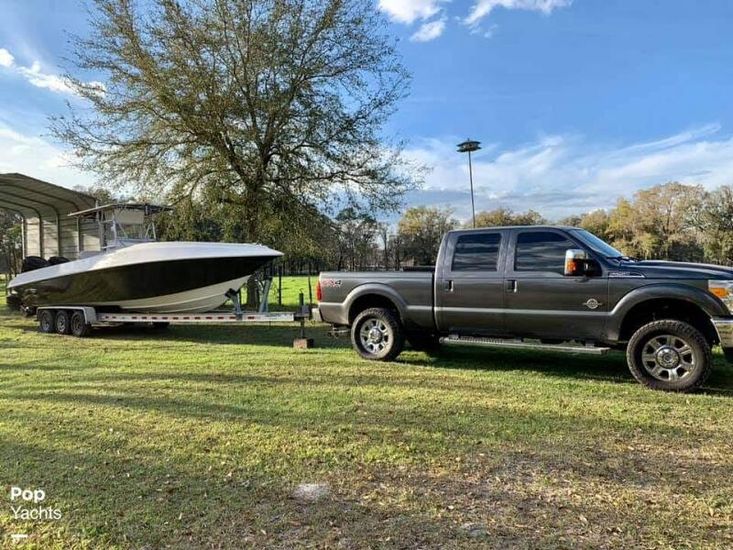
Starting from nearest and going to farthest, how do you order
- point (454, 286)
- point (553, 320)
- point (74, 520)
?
point (74, 520) < point (553, 320) < point (454, 286)

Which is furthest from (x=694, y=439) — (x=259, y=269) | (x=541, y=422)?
(x=259, y=269)

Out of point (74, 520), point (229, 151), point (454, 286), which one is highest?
point (229, 151)

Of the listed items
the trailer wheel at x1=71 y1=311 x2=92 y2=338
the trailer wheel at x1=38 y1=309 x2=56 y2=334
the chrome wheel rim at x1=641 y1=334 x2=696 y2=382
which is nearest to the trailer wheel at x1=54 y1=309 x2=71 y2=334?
the trailer wheel at x1=71 y1=311 x2=92 y2=338

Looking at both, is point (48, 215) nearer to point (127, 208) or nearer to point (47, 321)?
point (47, 321)

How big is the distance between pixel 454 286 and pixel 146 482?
492 centimetres

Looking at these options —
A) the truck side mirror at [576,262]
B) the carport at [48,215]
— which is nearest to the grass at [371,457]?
the truck side mirror at [576,262]

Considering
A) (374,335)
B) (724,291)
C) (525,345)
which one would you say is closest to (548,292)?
(525,345)

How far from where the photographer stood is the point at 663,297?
6.25 m

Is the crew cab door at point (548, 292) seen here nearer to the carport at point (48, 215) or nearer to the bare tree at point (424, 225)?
the carport at point (48, 215)

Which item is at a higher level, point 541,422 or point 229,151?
point 229,151

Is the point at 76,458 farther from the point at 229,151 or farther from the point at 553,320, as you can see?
the point at 229,151

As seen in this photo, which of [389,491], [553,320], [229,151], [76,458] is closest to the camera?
[389,491]

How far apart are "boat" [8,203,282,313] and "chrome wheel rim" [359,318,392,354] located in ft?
11.9

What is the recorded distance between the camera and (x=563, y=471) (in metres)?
3.95
